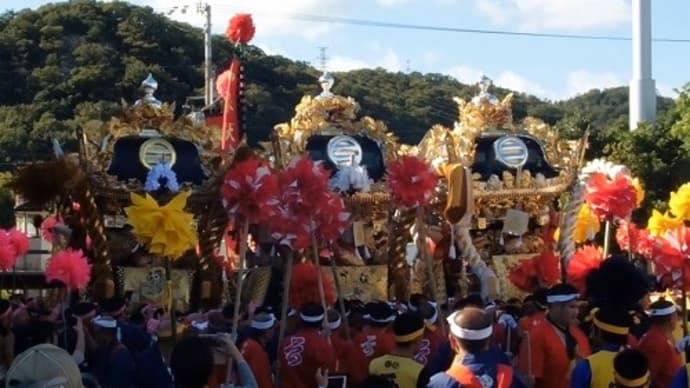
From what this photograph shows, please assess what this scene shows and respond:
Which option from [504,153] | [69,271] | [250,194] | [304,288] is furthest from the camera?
[504,153]

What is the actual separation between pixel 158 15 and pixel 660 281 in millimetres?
41388

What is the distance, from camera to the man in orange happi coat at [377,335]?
302 inches

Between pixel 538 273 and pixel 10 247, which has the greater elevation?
pixel 10 247

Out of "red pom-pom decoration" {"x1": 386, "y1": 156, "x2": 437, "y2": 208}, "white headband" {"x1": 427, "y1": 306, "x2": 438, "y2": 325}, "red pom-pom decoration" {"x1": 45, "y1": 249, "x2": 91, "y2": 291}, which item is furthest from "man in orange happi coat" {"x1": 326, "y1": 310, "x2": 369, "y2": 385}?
"red pom-pom decoration" {"x1": 386, "y1": 156, "x2": 437, "y2": 208}

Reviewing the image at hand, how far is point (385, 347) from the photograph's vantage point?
7.67 metres

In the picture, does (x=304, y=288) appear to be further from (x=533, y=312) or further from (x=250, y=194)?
(x=533, y=312)

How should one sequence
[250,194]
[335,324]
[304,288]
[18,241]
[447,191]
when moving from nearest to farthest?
1. [335,324]
2. [250,194]
3. [304,288]
4. [18,241]
5. [447,191]

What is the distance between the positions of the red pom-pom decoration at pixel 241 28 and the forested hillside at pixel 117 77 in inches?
610

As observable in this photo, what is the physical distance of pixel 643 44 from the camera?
32.2 m

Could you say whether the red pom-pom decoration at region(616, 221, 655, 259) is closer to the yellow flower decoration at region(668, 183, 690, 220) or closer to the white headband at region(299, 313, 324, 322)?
the yellow flower decoration at region(668, 183, 690, 220)

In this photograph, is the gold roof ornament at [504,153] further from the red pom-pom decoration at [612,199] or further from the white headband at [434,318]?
the white headband at [434,318]

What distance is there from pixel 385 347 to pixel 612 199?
18.4 feet

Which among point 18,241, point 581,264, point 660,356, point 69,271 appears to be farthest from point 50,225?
point 660,356

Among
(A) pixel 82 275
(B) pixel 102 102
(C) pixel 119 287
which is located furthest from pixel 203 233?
(B) pixel 102 102
